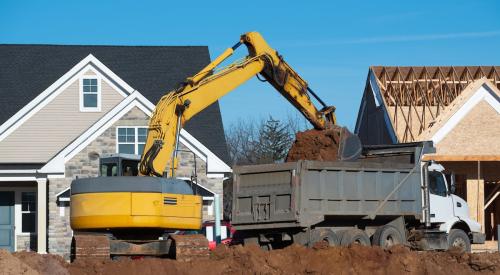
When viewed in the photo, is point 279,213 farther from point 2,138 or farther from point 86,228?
point 2,138

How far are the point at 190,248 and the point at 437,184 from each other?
8.89 metres

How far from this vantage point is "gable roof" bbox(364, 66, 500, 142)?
41.2 m

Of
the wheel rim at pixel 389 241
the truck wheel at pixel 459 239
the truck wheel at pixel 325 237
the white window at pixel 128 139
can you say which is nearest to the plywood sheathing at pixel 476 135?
the truck wheel at pixel 459 239

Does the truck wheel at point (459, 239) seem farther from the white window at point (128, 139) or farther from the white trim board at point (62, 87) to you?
the white trim board at point (62, 87)

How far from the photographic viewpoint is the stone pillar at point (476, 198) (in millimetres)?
35188

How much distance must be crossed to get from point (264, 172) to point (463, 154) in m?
16.6

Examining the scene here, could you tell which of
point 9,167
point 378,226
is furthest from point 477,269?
point 9,167

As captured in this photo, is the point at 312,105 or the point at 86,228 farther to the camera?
the point at 312,105

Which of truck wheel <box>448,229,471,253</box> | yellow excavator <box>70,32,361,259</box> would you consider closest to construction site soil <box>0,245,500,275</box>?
yellow excavator <box>70,32,361,259</box>

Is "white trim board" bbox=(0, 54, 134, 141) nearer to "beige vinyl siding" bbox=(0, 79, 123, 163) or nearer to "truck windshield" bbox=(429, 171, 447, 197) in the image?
"beige vinyl siding" bbox=(0, 79, 123, 163)

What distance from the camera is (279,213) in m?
21.4

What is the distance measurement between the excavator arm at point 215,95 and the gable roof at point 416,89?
16.4 meters

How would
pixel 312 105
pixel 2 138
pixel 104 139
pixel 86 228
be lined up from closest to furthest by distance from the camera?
1. pixel 86 228
2. pixel 312 105
3. pixel 104 139
4. pixel 2 138

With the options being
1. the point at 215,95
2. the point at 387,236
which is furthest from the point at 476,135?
the point at 215,95
